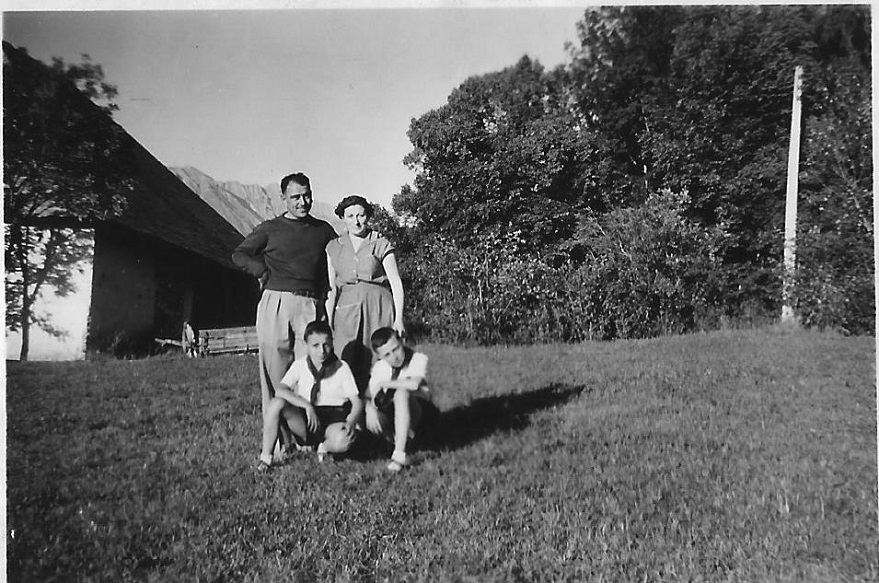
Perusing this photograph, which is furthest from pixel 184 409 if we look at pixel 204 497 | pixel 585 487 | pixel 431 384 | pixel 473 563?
pixel 585 487

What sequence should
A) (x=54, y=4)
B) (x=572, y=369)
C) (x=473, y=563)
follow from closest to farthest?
(x=473, y=563) < (x=54, y=4) < (x=572, y=369)

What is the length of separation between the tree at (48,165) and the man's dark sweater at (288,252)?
1.21 meters

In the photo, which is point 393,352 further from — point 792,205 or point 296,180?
point 792,205

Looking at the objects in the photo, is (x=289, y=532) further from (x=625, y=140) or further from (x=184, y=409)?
(x=625, y=140)

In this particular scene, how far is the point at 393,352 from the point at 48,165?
246cm

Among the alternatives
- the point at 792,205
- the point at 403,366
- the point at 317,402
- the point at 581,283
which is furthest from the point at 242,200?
the point at 792,205

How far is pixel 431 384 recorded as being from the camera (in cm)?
335

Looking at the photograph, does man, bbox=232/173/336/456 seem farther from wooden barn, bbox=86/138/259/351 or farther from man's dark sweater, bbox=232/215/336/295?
wooden barn, bbox=86/138/259/351

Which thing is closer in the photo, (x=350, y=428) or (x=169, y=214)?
(x=350, y=428)

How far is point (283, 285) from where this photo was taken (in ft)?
10.3

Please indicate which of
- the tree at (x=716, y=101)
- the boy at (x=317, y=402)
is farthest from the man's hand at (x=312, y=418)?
the tree at (x=716, y=101)

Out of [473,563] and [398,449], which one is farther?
[398,449]

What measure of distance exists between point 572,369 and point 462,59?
2155mm

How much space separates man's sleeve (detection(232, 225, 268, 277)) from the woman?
1.23ft
